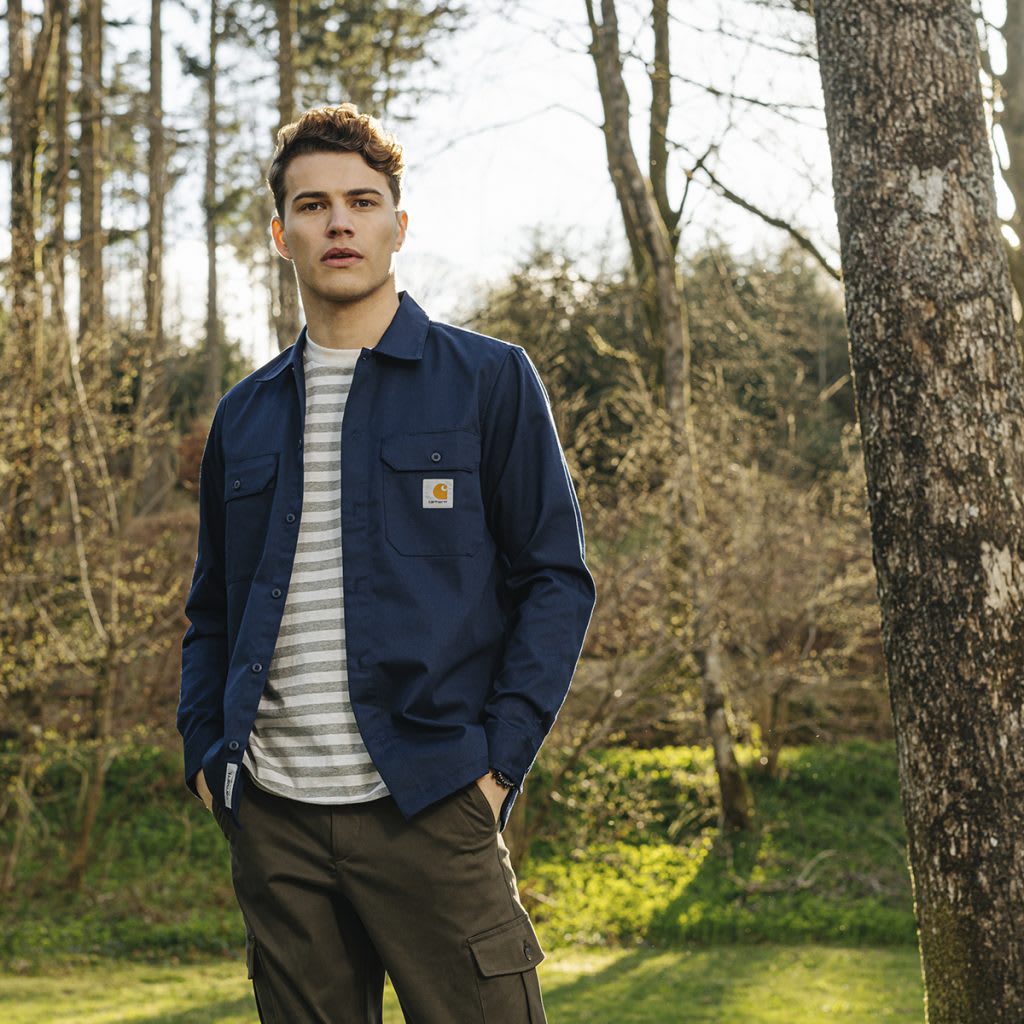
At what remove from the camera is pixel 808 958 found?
8695 mm

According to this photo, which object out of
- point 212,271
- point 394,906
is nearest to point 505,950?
point 394,906

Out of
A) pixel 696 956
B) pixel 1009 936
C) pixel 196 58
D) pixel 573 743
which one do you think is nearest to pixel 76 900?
pixel 573 743

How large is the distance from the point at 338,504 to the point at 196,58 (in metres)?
19.2

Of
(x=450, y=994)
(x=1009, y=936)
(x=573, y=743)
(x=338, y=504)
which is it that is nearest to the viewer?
(x=450, y=994)

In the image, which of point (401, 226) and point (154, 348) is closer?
point (401, 226)

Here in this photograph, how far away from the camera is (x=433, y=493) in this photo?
2.18 m

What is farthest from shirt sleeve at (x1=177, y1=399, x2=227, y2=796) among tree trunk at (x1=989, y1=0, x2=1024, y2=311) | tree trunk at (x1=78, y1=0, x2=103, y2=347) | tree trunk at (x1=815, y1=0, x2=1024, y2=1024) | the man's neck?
tree trunk at (x1=78, y1=0, x2=103, y2=347)

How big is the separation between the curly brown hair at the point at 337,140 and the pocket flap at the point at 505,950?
4.18ft

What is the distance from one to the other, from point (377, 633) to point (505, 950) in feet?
1.74

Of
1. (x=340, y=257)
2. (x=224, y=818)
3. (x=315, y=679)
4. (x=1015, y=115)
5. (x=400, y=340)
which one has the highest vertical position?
(x=1015, y=115)

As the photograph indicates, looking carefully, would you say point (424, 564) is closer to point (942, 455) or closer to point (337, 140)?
point (337, 140)

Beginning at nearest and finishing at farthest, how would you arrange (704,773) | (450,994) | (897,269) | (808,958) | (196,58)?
(450,994), (897,269), (808,958), (704,773), (196,58)

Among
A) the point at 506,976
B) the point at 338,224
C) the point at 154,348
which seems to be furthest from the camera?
the point at 154,348

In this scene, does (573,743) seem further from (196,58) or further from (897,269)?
(196,58)
